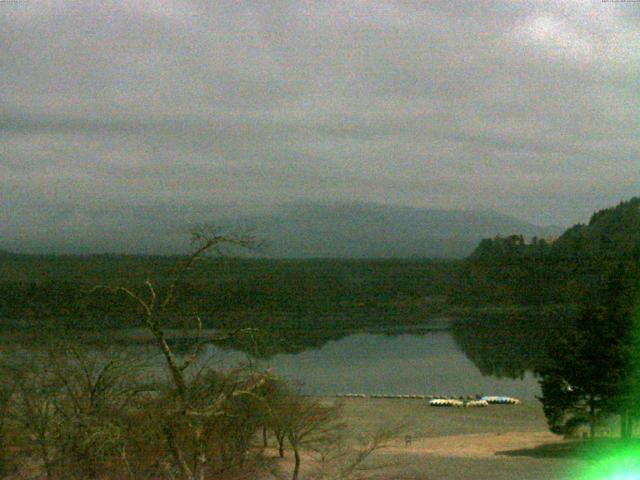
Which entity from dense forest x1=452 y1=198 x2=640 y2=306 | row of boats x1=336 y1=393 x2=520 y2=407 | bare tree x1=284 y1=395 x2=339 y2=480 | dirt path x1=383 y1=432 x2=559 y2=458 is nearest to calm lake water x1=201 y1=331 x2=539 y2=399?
row of boats x1=336 y1=393 x2=520 y2=407

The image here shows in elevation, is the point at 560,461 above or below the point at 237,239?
below

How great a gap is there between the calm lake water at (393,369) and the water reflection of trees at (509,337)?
4.52 ft

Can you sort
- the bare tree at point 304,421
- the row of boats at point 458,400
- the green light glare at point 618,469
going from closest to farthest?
the green light glare at point 618,469 → the bare tree at point 304,421 → the row of boats at point 458,400

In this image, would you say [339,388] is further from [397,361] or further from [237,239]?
[237,239]

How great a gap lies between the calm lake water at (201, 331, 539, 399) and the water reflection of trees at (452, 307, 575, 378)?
1.38m

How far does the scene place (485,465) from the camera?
20.7 meters

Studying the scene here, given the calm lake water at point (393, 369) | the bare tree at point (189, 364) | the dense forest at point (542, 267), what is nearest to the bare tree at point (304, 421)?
the bare tree at point (189, 364)

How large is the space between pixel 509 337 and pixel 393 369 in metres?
20.1

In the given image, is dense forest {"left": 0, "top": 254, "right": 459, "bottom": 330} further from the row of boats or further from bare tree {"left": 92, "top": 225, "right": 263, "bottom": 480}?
bare tree {"left": 92, "top": 225, "right": 263, "bottom": 480}

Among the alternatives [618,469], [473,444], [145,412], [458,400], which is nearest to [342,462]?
[618,469]

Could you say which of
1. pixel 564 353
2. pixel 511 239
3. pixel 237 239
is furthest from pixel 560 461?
pixel 511 239

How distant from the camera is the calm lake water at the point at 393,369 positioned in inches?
1970

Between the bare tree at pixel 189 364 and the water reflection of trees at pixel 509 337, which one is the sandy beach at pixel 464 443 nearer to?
the bare tree at pixel 189 364

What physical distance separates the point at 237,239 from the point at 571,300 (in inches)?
3474
